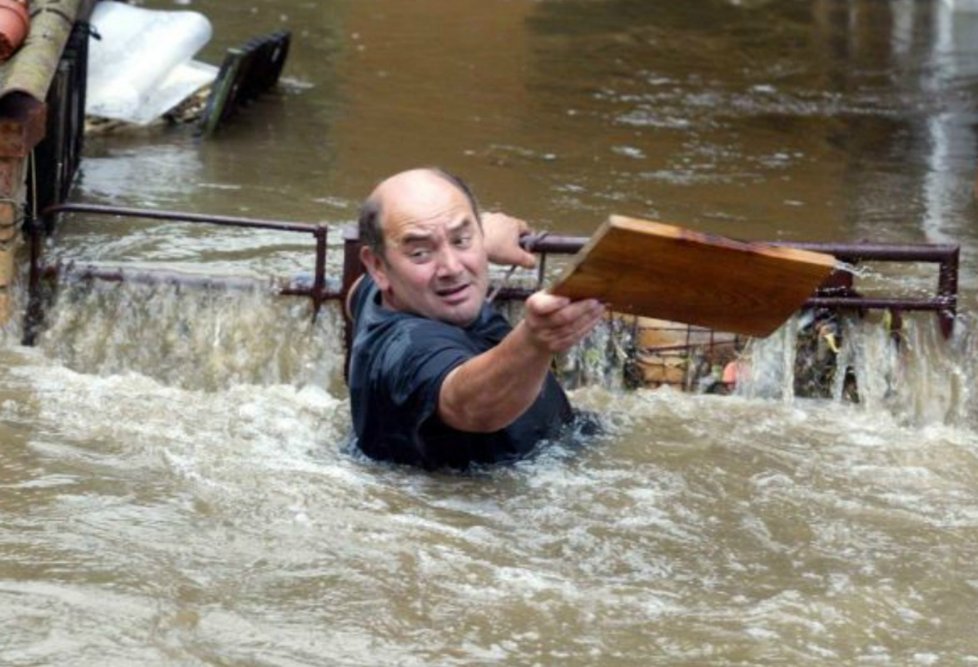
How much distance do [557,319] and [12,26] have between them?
4.21 metres

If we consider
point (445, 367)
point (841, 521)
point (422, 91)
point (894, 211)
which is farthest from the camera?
point (422, 91)

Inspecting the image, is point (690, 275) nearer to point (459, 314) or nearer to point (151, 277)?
point (459, 314)

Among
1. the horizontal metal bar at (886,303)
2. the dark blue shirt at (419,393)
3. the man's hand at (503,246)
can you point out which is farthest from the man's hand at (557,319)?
the horizontal metal bar at (886,303)

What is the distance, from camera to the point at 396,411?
555 centimetres

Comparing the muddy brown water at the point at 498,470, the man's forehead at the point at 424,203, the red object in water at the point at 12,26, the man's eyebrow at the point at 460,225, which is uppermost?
the red object in water at the point at 12,26

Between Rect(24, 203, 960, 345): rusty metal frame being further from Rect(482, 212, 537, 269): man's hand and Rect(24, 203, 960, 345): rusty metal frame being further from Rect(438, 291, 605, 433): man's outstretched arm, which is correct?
Rect(438, 291, 605, 433): man's outstretched arm

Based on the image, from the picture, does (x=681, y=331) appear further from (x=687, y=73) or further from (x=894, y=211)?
(x=687, y=73)

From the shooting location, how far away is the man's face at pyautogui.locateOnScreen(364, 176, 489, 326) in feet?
18.2

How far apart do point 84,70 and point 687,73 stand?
4490 millimetres

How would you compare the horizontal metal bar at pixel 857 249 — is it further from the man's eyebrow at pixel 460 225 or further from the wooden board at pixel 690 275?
the wooden board at pixel 690 275

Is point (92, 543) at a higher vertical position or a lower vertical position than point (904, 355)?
lower

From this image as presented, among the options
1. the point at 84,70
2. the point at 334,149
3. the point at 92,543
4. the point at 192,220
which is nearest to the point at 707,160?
the point at 334,149

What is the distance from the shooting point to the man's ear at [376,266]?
18.6 feet

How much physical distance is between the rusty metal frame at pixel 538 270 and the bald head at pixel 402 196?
50.8 inches
